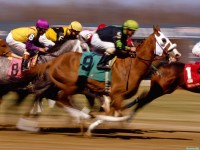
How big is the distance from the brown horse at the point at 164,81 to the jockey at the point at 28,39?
72.3 inches

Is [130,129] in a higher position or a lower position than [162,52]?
lower

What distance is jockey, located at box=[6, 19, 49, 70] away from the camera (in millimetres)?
11086

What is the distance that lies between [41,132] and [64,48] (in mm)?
1555

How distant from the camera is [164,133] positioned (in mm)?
10555

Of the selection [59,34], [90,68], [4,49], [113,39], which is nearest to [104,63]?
[90,68]

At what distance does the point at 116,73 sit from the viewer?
10.3m

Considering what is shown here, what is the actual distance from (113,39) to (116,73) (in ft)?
3.16

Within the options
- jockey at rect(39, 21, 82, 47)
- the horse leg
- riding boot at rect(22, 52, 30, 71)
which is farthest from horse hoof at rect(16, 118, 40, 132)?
the horse leg

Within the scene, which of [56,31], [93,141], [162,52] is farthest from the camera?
[56,31]

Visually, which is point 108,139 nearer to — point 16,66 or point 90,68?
point 90,68

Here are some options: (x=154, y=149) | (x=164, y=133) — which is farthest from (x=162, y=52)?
(x=154, y=149)

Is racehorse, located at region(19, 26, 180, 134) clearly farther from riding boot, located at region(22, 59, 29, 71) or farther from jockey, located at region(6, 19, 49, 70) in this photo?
jockey, located at region(6, 19, 49, 70)

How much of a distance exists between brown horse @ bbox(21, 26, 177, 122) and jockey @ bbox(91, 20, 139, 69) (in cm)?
16

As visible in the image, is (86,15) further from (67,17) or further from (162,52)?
(162,52)
